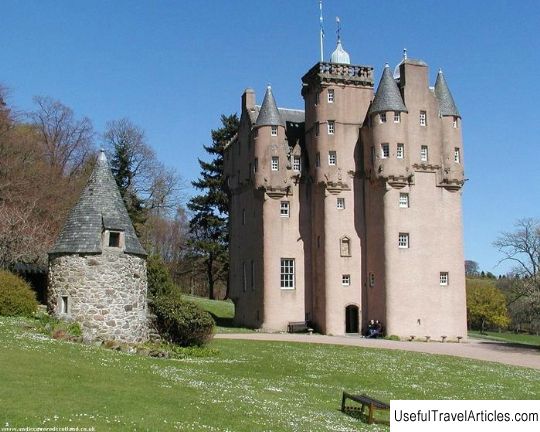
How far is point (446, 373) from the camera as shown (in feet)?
84.8

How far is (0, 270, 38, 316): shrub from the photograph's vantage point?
25.9 metres

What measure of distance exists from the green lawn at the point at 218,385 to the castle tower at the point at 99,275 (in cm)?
233

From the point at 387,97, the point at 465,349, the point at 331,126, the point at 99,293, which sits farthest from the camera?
the point at 331,126

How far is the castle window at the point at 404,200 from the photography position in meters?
44.3

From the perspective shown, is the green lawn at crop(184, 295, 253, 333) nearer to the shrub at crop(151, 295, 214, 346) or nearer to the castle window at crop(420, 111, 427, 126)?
the castle window at crop(420, 111, 427, 126)

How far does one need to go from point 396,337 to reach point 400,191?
9.79 meters

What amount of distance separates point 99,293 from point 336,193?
2369 centimetres

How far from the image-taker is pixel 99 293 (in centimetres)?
2483

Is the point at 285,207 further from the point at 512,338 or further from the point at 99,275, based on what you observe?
the point at 512,338

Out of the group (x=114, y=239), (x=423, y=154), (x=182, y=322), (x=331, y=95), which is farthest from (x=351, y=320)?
(x=114, y=239)

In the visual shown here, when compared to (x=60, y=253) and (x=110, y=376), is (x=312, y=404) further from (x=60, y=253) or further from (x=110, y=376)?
(x=60, y=253)

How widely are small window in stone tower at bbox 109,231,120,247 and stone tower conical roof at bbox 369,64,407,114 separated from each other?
78.9 feet

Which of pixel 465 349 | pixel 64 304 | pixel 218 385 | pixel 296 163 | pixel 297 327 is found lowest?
pixel 465 349

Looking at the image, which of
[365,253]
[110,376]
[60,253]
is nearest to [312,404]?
[110,376]
